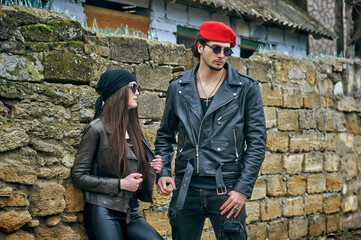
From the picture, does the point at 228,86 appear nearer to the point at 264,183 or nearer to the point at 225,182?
the point at 225,182

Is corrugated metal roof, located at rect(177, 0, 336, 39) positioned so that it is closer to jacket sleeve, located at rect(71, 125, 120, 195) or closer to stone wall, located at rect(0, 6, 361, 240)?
stone wall, located at rect(0, 6, 361, 240)

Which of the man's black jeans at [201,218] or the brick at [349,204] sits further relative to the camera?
the brick at [349,204]

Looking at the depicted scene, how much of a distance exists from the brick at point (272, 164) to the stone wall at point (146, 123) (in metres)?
0.01

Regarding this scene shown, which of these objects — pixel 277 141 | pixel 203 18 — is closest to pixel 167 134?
pixel 277 141

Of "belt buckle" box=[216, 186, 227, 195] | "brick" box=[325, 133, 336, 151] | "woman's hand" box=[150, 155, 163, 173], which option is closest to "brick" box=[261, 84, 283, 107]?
"brick" box=[325, 133, 336, 151]

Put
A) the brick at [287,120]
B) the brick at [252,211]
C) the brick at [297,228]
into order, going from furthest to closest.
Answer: the brick at [297,228], the brick at [287,120], the brick at [252,211]

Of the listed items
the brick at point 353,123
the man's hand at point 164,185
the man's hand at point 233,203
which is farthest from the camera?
the brick at point 353,123

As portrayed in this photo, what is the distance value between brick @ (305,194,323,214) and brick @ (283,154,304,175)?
409 millimetres

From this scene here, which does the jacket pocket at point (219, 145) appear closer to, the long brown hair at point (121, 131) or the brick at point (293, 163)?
the long brown hair at point (121, 131)

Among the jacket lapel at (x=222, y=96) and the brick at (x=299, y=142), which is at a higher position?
the jacket lapel at (x=222, y=96)

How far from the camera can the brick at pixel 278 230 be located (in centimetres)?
579

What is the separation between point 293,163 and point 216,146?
3.02 meters

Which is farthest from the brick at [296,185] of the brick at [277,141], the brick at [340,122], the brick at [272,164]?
Result: the brick at [340,122]

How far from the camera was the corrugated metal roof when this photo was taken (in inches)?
344
